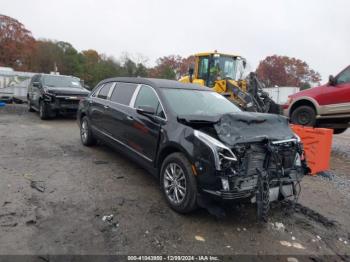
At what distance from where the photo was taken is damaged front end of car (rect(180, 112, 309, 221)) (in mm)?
3230

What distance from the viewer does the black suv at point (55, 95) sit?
10555 millimetres

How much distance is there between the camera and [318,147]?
19.1 ft

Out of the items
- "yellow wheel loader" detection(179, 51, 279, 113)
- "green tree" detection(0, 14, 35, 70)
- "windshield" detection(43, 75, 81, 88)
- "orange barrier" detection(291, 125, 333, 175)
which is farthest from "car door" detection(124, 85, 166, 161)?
"green tree" detection(0, 14, 35, 70)

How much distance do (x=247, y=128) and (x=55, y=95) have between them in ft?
29.0

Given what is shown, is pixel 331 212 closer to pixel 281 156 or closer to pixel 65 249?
pixel 281 156

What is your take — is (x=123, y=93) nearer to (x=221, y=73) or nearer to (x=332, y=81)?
(x=332, y=81)

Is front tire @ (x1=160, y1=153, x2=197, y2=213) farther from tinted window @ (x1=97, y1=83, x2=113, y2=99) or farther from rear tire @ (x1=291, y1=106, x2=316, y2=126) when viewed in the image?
rear tire @ (x1=291, y1=106, x2=316, y2=126)

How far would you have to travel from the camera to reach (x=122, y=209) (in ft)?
12.5

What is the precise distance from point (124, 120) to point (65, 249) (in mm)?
2559

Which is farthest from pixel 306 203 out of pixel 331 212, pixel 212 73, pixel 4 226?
pixel 212 73

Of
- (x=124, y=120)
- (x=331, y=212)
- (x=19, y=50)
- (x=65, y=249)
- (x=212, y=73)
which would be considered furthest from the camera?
(x=19, y=50)

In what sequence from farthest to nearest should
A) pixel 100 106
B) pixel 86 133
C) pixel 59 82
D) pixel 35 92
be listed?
pixel 35 92 → pixel 59 82 → pixel 86 133 → pixel 100 106

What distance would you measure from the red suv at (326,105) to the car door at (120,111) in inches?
223

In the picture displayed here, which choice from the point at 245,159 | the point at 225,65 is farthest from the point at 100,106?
the point at 225,65
